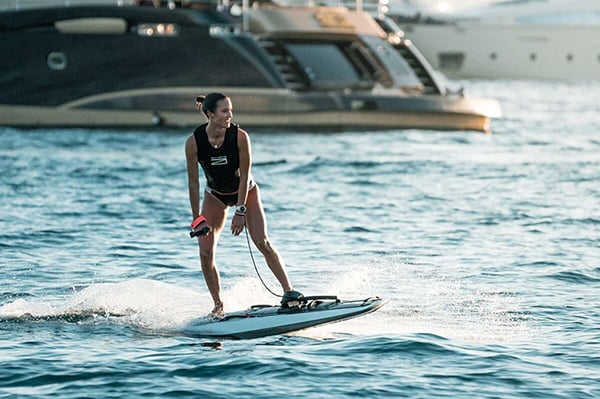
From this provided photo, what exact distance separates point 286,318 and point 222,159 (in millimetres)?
1379

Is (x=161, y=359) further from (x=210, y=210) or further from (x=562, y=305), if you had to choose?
(x=562, y=305)

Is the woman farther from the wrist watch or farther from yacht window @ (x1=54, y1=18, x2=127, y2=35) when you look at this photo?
yacht window @ (x1=54, y1=18, x2=127, y2=35)

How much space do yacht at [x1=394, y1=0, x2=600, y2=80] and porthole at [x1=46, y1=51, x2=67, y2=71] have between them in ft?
218

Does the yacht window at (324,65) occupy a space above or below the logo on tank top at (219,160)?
above

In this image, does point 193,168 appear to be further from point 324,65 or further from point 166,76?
point 324,65

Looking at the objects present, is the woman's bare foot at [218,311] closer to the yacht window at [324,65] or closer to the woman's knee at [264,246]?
the woman's knee at [264,246]

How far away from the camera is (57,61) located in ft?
106

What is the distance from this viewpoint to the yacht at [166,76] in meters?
32.0

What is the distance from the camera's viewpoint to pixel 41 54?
106 feet

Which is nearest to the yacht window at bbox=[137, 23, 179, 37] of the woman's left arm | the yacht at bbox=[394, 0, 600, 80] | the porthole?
the porthole

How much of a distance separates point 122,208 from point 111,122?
13174 millimetres

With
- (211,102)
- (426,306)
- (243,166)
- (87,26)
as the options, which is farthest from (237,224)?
(87,26)

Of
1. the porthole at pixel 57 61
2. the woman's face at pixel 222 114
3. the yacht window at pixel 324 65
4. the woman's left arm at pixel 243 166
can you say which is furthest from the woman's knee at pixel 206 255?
the porthole at pixel 57 61

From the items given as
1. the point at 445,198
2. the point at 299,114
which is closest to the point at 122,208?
the point at 445,198
